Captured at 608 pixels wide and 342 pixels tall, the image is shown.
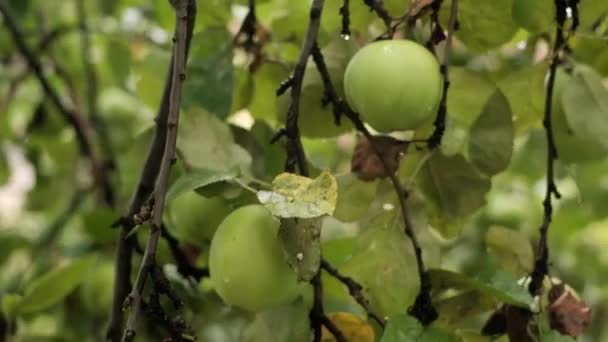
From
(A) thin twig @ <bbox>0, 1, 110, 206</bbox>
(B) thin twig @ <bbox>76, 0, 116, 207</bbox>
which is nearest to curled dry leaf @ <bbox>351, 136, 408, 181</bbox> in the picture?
(A) thin twig @ <bbox>0, 1, 110, 206</bbox>

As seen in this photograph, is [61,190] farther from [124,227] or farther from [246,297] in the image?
[246,297]

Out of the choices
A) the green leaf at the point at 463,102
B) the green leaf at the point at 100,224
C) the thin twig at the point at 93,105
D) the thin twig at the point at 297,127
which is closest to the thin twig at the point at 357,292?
the thin twig at the point at 297,127

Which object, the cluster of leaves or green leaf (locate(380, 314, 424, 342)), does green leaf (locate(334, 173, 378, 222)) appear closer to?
the cluster of leaves

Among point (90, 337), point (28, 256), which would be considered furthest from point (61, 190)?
point (90, 337)

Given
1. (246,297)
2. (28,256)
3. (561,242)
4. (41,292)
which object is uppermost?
(246,297)

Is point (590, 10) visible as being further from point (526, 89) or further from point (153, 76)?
point (153, 76)

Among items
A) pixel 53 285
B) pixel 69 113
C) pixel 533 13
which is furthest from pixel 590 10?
pixel 69 113

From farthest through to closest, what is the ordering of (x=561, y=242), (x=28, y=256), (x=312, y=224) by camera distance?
(x=561, y=242) → (x=28, y=256) → (x=312, y=224)

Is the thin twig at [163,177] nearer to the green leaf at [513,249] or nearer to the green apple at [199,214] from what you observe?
the green apple at [199,214]
